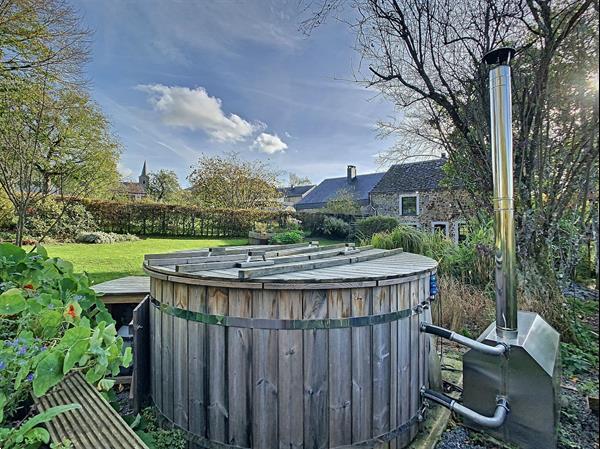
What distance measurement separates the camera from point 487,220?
410cm

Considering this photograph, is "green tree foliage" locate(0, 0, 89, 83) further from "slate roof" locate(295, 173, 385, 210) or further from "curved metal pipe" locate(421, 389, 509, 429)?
"slate roof" locate(295, 173, 385, 210)

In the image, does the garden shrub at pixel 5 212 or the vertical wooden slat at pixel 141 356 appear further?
the garden shrub at pixel 5 212

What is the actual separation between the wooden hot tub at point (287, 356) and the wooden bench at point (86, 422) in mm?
658

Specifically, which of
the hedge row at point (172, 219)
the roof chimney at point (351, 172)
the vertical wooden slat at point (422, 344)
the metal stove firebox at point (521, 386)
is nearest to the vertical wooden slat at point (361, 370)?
the vertical wooden slat at point (422, 344)

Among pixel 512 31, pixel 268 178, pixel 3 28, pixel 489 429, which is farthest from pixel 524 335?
pixel 268 178

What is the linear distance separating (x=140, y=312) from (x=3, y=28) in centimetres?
540

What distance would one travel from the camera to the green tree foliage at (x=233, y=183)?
19078mm

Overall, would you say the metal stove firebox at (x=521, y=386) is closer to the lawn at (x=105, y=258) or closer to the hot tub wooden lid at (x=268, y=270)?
the hot tub wooden lid at (x=268, y=270)

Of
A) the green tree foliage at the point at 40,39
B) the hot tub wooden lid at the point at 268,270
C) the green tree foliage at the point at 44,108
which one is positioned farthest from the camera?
the green tree foliage at the point at 44,108

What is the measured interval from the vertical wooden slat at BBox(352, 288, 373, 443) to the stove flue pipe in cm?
88

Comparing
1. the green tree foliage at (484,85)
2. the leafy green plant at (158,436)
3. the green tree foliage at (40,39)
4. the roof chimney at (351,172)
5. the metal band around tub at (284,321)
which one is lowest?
the leafy green plant at (158,436)

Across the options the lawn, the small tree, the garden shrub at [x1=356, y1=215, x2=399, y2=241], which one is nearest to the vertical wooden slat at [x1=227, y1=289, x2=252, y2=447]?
the lawn

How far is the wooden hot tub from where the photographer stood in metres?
1.72

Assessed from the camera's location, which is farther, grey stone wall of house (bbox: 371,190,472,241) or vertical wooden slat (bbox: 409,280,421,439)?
grey stone wall of house (bbox: 371,190,472,241)
